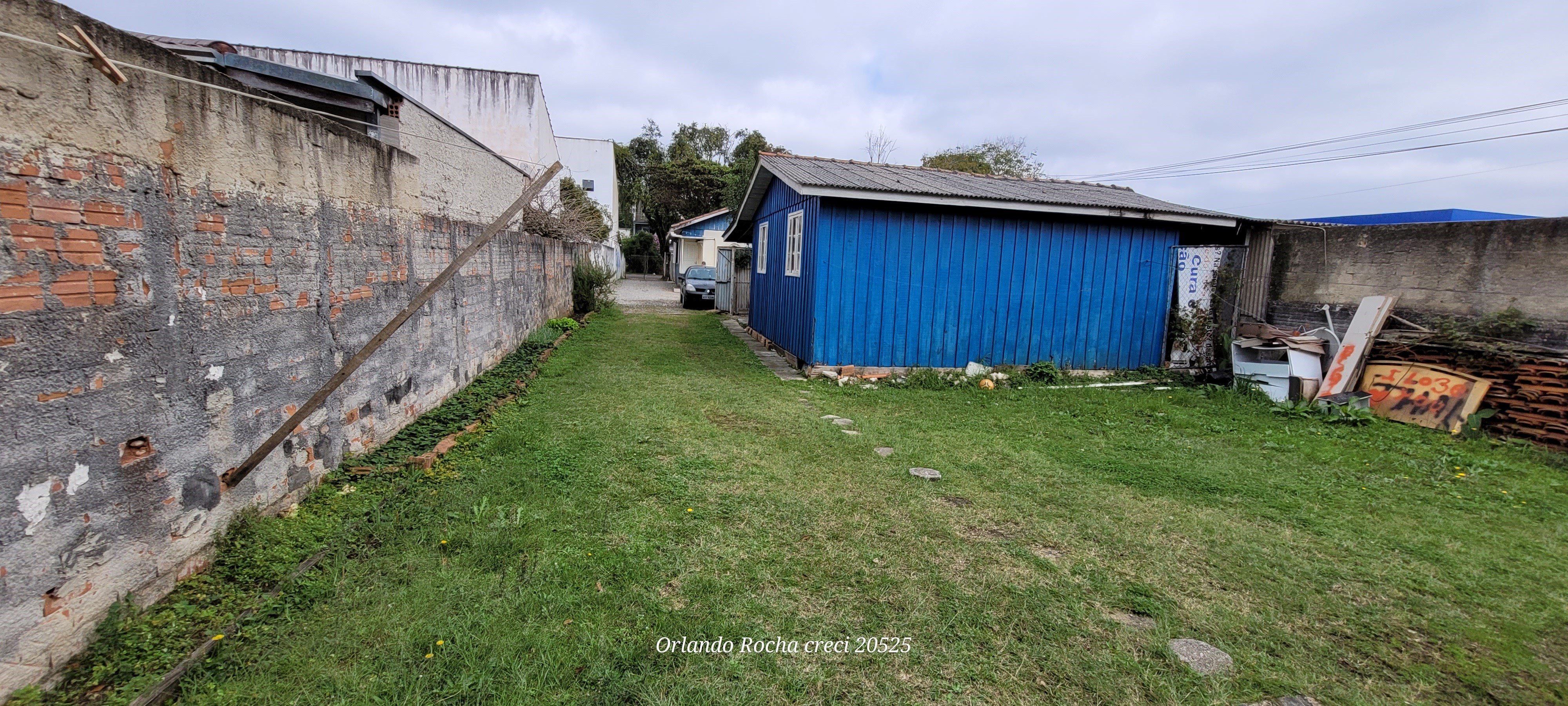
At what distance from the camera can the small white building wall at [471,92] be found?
56.5 feet

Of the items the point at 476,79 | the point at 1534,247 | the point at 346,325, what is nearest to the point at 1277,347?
the point at 1534,247

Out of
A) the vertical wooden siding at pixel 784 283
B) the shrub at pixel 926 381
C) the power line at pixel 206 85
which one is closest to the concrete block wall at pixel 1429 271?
the shrub at pixel 926 381

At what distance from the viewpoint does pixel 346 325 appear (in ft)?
12.4

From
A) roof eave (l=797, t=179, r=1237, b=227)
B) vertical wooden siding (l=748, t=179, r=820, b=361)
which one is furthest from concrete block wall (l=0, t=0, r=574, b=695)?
vertical wooden siding (l=748, t=179, r=820, b=361)

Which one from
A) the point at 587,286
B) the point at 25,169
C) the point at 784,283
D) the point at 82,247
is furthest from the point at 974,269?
the point at 587,286

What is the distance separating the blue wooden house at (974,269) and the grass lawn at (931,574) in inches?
103

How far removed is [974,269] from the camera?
26.2 ft

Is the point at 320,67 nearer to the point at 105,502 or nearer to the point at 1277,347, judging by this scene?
the point at 105,502

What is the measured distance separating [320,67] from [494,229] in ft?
62.7

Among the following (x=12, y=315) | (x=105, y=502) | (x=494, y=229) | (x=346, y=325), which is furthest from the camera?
(x=346, y=325)

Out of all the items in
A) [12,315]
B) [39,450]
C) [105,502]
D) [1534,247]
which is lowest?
[105,502]

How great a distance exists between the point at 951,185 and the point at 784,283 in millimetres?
2724

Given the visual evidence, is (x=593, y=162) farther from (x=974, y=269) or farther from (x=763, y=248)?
(x=974, y=269)

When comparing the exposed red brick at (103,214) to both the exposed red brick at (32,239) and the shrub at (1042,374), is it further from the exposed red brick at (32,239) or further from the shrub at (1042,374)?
the shrub at (1042,374)
